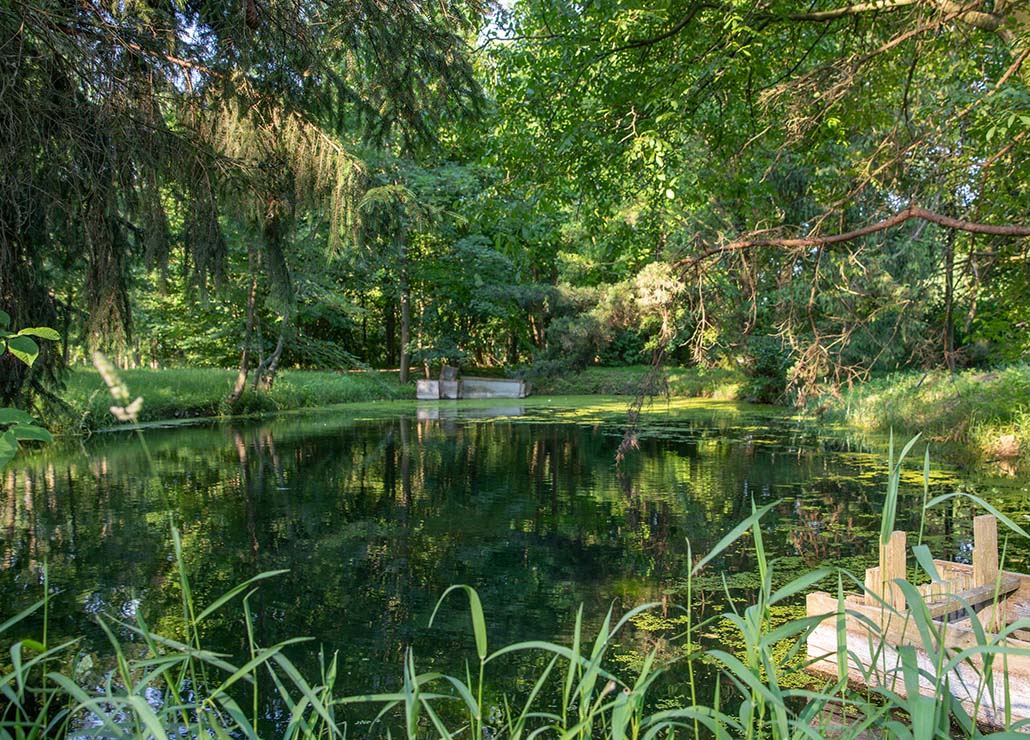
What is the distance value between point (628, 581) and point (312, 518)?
3065 millimetres

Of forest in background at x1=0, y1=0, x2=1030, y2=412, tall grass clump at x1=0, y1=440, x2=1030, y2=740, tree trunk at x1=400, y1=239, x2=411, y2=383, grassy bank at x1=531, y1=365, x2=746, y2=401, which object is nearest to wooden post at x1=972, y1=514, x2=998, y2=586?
tall grass clump at x1=0, y1=440, x2=1030, y2=740

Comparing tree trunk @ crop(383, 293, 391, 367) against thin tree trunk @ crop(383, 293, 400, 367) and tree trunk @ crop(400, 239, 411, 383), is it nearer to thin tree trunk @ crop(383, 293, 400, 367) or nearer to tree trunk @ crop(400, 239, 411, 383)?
thin tree trunk @ crop(383, 293, 400, 367)

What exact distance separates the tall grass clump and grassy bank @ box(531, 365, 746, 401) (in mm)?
17411

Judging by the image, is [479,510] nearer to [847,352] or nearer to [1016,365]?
[1016,365]

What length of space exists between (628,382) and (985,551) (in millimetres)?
19103

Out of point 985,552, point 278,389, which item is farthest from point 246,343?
point 985,552

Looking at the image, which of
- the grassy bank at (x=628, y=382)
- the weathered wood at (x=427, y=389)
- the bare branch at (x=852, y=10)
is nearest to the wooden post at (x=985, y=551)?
the bare branch at (x=852, y=10)

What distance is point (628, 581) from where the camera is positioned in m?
5.17

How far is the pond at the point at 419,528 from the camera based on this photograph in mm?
4402

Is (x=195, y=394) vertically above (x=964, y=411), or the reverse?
(x=195, y=394)

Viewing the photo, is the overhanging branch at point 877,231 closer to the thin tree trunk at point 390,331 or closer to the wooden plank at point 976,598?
the wooden plank at point 976,598

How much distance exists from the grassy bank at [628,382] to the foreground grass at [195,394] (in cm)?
503

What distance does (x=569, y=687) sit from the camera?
163cm

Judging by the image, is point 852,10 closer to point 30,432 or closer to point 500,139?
point 500,139
